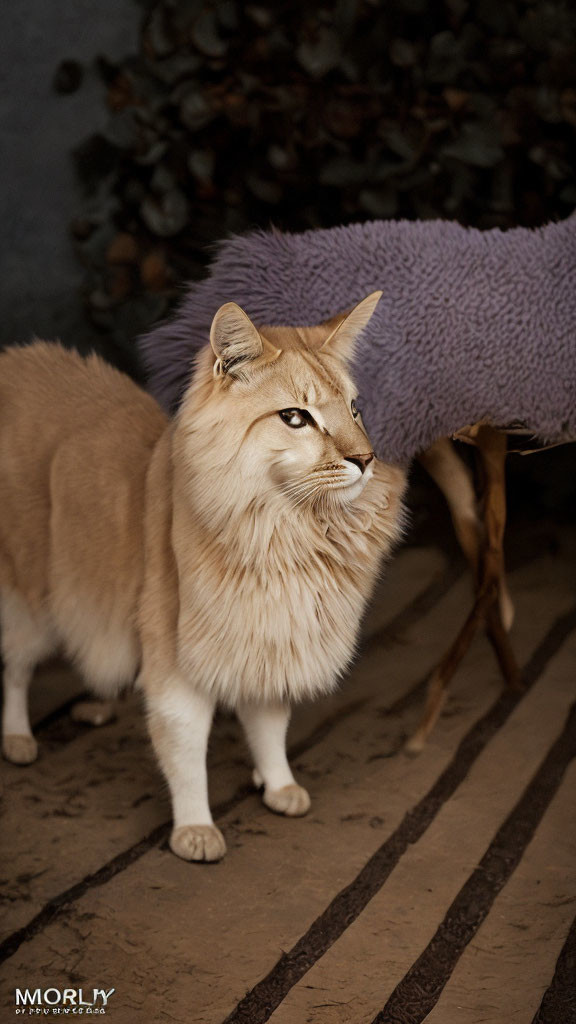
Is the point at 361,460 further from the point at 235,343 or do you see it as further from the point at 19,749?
the point at 19,749

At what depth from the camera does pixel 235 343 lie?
120 cm

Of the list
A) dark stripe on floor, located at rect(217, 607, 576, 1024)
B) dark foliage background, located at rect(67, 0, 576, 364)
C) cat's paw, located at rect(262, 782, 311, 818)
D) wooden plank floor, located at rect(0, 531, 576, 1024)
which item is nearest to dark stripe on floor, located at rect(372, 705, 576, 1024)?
wooden plank floor, located at rect(0, 531, 576, 1024)

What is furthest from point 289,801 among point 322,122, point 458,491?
point 322,122

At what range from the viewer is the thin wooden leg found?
5.59ft

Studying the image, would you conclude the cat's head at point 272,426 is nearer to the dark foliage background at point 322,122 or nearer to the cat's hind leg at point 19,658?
the cat's hind leg at point 19,658

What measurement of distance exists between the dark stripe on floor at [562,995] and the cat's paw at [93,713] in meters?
0.96

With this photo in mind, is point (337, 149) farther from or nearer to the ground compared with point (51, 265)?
farther from the ground

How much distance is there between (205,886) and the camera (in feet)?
4.74

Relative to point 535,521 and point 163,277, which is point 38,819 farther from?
point 535,521

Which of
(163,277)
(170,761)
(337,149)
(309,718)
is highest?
(337,149)

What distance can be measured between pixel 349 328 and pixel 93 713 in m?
0.98

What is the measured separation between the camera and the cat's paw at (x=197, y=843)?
1479 millimetres

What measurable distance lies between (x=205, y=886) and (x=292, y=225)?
1546 mm

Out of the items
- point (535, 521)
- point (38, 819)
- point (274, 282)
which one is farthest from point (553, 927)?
point (535, 521)
